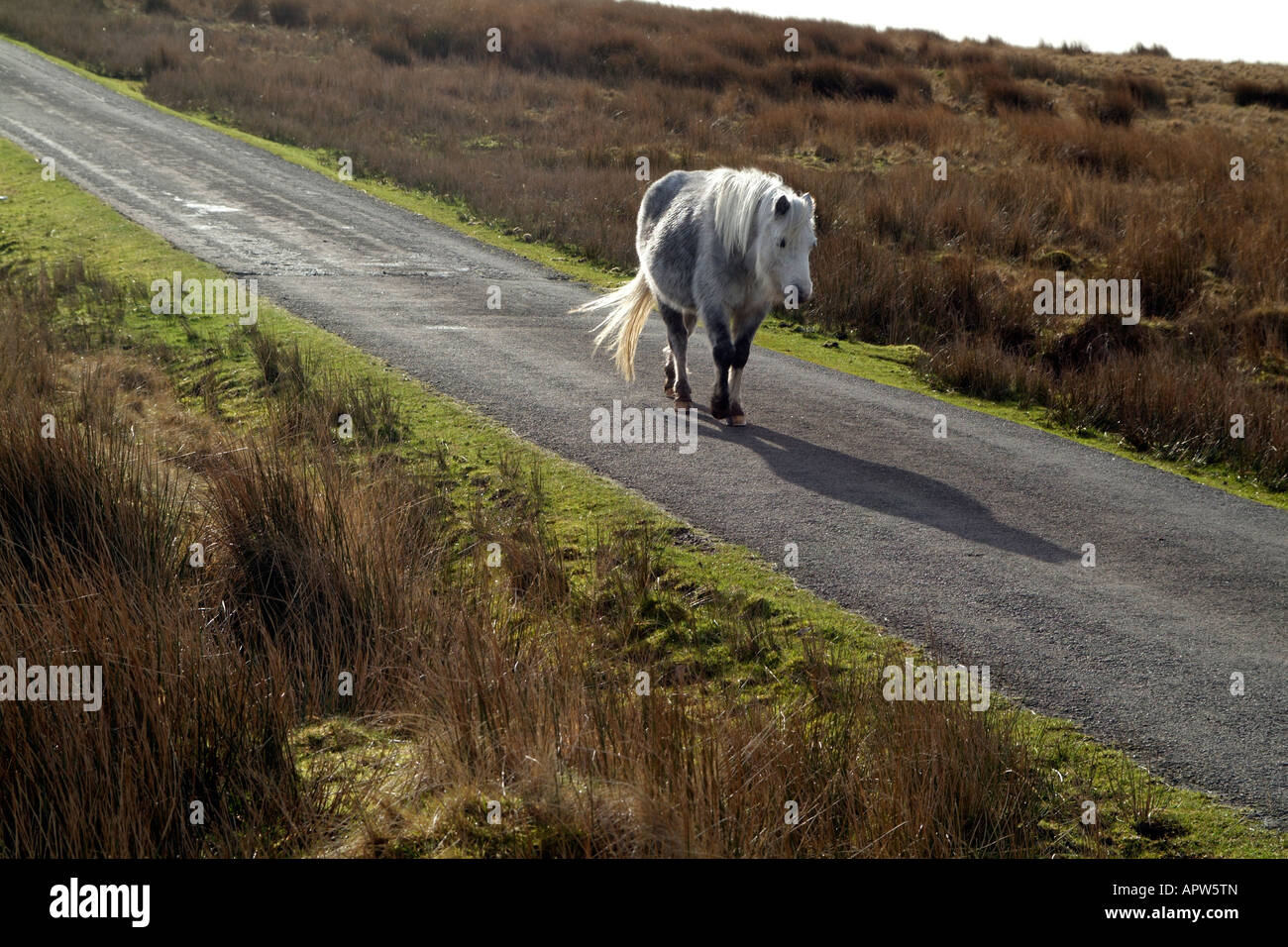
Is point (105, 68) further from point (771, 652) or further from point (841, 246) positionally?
point (771, 652)

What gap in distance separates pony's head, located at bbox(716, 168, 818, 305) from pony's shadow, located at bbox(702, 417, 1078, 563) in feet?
3.79

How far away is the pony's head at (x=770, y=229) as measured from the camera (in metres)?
7.64

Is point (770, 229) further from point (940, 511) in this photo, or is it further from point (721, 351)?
point (940, 511)

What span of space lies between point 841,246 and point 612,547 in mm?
9108

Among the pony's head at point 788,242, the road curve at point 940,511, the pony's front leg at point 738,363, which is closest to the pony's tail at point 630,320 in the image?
the road curve at point 940,511

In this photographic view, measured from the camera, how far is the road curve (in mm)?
5047

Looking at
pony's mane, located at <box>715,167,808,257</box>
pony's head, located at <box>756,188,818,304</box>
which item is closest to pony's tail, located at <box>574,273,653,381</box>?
pony's mane, located at <box>715,167,808,257</box>

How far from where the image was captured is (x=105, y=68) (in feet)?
92.9

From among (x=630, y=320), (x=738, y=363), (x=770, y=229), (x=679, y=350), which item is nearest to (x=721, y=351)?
(x=738, y=363)

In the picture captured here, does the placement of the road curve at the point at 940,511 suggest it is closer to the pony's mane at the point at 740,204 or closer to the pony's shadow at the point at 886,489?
the pony's shadow at the point at 886,489

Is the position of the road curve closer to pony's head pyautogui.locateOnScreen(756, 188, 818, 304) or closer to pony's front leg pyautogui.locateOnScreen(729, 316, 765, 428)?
pony's front leg pyautogui.locateOnScreen(729, 316, 765, 428)

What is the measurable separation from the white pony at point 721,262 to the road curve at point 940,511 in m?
0.50

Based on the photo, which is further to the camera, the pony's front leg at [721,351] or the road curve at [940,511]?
the pony's front leg at [721,351]
